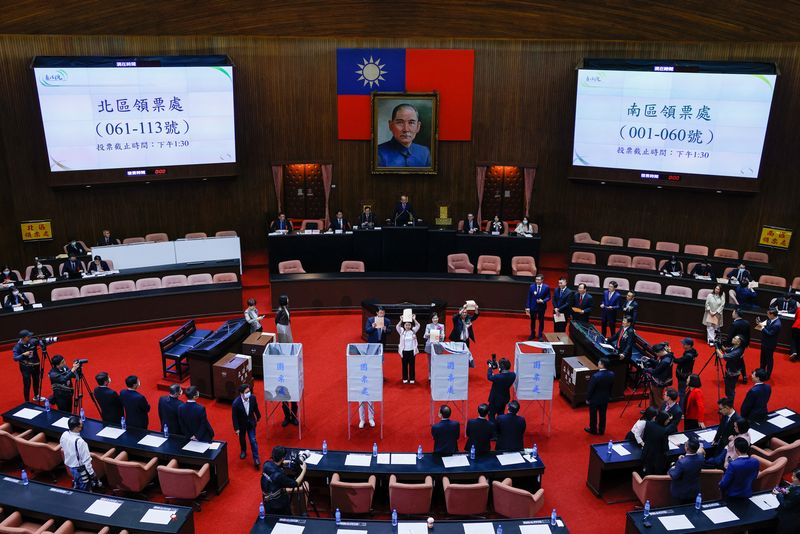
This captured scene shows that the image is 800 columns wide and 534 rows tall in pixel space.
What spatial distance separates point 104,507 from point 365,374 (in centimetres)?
395

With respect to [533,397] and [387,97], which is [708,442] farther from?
[387,97]

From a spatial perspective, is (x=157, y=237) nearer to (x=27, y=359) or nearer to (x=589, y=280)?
(x=27, y=359)

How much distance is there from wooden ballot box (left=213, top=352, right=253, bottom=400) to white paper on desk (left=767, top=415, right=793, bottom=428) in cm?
821

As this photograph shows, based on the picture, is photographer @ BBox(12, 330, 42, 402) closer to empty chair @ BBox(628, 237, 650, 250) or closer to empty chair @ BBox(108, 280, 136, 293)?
empty chair @ BBox(108, 280, 136, 293)

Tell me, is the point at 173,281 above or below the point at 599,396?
above

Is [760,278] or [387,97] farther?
[387,97]

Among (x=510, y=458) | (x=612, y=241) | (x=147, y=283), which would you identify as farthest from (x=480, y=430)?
(x=612, y=241)

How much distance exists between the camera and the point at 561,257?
20016mm

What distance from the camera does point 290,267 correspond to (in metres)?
16.6

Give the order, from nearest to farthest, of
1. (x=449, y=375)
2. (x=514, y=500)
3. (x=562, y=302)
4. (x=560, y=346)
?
(x=514, y=500)
(x=449, y=375)
(x=560, y=346)
(x=562, y=302)

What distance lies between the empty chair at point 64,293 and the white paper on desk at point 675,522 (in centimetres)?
1243

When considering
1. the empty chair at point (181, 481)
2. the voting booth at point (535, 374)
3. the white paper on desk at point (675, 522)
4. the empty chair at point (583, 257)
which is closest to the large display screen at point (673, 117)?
the empty chair at point (583, 257)

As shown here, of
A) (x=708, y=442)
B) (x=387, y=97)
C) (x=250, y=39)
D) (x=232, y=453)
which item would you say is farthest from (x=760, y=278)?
(x=250, y=39)

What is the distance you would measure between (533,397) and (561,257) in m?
9.96
